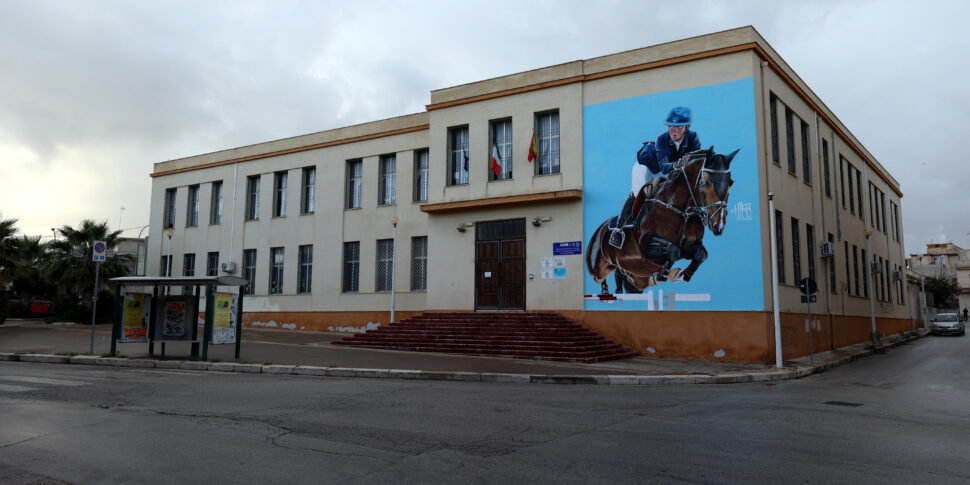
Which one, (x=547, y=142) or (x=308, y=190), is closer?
(x=547, y=142)

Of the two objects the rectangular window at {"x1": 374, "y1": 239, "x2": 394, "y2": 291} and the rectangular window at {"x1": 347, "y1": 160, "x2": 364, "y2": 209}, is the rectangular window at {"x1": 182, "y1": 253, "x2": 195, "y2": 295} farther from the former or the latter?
the rectangular window at {"x1": 374, "y1": 239, "x2": 394, "y2": 291}

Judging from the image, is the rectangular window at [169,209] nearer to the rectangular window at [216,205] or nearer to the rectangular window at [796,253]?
the rectangular window at [216,205]

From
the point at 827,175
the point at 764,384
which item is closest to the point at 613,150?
the point at 764,384

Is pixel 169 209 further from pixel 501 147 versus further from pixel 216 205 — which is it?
Result: pixel 501 147

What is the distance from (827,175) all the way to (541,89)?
12.7 m

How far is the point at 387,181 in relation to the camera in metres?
26.1

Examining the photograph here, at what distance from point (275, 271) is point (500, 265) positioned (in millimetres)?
12039

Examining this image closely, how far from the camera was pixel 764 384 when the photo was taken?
13383 mm

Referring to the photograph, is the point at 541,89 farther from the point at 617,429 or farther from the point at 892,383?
the point at 617,429

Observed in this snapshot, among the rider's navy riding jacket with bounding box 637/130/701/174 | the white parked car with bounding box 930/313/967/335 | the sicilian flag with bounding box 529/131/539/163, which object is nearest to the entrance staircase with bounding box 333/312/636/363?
the sicilian flag with bounding box 529/131/539/163

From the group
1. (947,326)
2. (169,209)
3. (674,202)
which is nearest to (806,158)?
(674,202)

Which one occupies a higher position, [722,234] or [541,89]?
[541,89]

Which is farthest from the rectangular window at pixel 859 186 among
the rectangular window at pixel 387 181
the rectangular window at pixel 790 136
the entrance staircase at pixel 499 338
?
the rectangular window at pixel 387 181

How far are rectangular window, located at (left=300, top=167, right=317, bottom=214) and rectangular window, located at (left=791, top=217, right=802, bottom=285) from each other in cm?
1883
